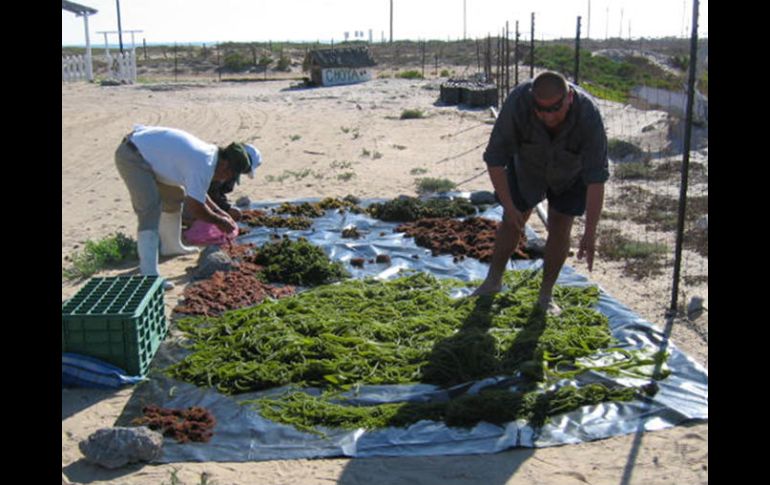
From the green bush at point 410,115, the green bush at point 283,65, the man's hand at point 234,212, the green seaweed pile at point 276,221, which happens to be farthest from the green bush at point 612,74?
the green bush at point 283,65

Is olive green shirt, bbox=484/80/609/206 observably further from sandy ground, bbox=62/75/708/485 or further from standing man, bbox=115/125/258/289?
standing man, bbox=115/125/258/289

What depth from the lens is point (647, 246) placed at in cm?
710

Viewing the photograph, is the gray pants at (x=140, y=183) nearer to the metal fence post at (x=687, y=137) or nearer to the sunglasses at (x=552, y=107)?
the sunglasses at (x=552, y=107)

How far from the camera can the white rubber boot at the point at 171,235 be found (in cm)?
689

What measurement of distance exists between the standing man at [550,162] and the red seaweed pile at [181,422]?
2199 mm

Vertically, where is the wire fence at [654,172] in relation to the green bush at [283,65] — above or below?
below

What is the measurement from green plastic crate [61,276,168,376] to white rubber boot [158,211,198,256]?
82.8 inches

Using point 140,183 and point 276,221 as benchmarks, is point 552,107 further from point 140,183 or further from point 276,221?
point 276,221

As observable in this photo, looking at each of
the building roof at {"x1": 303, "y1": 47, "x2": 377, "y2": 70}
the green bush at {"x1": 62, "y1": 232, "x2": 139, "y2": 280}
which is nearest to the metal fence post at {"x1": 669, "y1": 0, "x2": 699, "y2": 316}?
the green bush at {"x1": 62, "y1": 232, "x2": 139, "y2": 280}

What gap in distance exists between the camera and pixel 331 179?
1044 centimetres

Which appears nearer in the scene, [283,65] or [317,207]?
[317,207]

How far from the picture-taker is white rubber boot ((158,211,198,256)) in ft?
22.6

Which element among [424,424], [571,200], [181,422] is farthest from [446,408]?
[571,200]

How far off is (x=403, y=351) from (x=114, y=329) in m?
1.63
